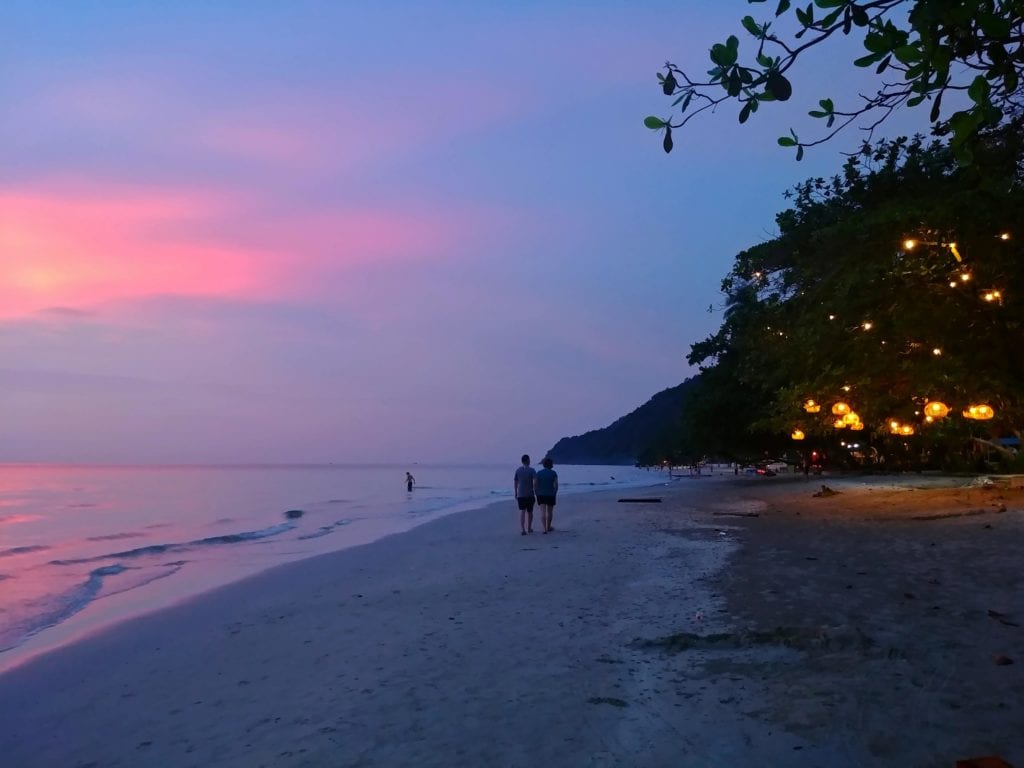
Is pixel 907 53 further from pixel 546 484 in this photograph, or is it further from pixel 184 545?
pixel 184 545

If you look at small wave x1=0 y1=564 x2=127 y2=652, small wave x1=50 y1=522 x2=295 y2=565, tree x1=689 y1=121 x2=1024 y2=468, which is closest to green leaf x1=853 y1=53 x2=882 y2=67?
tree x1=689 y1=121 x2=1024 y2=468

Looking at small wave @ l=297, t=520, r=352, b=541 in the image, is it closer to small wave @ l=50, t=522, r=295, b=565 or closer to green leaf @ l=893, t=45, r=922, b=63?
small wave @ l=50, t=522, r=295, b=565

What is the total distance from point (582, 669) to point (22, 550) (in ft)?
Answer: 73.7

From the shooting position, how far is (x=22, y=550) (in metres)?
22.1

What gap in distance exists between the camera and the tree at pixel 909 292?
10.6 m

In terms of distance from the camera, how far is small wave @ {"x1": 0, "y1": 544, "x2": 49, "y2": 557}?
21.2 meters

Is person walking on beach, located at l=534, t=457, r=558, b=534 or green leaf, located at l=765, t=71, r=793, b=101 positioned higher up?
green leaf, located at l=765, t=71, r=793, b=101

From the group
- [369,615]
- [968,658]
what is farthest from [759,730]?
[369,615]

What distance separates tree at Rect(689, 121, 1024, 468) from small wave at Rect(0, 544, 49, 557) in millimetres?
21059

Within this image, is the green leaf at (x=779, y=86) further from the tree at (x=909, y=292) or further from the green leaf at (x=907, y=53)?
the tree at (x=909, y=292)

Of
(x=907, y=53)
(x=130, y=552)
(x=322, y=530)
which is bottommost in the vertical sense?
(x=130, y=552)

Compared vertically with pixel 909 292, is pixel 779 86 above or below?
below

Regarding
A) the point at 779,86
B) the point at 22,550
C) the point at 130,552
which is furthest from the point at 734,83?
the point at 22,550

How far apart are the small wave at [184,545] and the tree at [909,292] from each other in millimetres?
17164
